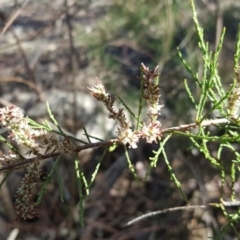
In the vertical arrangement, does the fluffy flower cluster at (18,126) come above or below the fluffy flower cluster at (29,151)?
above

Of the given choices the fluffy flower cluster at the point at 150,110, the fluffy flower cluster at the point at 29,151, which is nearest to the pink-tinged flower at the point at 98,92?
the fluffy flower cluster at the point at 150,110

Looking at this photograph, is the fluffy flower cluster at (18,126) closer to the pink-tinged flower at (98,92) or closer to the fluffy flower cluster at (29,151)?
the fluffy flower cluster at (29,151)

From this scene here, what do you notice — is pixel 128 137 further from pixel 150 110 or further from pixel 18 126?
pixel 18 126

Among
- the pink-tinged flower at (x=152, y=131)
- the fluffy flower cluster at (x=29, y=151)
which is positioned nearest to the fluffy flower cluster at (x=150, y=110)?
the pink-tinged flower at (x=152, y=131)

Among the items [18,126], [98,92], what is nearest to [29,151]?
[18,126]

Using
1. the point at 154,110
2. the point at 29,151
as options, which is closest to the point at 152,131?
the point at 154,110

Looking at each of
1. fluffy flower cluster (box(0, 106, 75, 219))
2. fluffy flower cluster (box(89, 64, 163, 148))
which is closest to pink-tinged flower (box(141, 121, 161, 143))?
fluffy flower cluster (box(89, 64, 163, 148))

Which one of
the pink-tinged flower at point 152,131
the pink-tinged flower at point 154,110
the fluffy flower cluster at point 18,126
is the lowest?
the pink-tinged flower at point 152,131

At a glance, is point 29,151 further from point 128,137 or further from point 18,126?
point 128,137

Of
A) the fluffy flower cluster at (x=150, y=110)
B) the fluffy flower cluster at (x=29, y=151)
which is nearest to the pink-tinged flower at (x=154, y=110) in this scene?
the fluffy flower cluster at (x=150, y=110)

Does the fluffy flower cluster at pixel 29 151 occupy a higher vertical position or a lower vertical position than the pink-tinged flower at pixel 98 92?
lower

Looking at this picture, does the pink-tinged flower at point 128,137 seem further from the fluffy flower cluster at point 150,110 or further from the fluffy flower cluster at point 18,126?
the fluffy flower cluster at point 18,126

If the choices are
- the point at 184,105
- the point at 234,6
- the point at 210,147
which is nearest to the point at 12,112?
the point at 184,105

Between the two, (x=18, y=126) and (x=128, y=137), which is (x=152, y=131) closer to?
(x=128, y=137)
